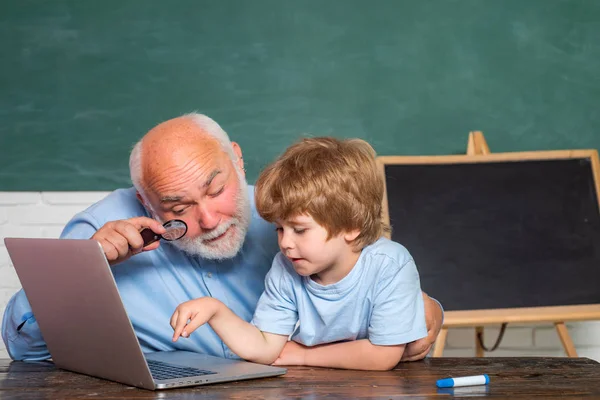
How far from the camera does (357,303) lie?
1.71 m

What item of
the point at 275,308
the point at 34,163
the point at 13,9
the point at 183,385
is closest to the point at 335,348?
the point at 275,308

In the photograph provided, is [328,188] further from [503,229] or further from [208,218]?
[503,229]

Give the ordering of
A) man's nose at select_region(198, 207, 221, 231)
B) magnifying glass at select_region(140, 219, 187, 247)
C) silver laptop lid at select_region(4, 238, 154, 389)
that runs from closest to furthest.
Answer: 1. silver laptop lid at select_region(4, 238, 154, 389)
2. magnifying glass at select_region(140, 219, 187, 247)
3. man's nose at select_region(198, 207, 221, 231)

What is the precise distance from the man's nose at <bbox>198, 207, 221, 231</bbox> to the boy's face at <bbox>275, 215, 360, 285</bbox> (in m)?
0.31

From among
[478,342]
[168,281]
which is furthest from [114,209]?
[478,342]

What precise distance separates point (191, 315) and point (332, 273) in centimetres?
32

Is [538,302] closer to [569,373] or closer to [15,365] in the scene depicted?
[569,373]

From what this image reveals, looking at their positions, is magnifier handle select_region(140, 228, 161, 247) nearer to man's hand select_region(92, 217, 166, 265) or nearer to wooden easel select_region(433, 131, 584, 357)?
man's hand select_region(92, 217, 166, 265)

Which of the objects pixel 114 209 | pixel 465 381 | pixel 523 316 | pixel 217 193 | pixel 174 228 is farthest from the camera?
pixel 523 316

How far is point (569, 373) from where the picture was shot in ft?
5.41

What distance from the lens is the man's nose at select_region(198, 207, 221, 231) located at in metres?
1.95

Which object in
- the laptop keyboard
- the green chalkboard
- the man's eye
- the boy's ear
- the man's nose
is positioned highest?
the green chalkboard

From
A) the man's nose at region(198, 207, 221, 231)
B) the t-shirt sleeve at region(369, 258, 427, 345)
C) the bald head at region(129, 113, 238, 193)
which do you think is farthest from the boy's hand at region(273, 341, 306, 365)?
the bald head at region(129, 113, 238, 193)

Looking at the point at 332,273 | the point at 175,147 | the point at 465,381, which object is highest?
the point at 175,147
